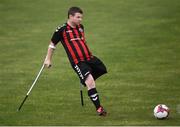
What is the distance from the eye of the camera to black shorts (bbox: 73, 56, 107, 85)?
1581 cm

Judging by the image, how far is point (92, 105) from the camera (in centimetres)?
1708

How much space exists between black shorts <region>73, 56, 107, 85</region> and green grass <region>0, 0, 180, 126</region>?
3.24 feet

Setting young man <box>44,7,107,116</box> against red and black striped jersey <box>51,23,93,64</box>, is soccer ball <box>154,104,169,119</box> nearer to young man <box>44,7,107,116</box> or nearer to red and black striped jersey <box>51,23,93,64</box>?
young man <box>44,7,107,116</box>

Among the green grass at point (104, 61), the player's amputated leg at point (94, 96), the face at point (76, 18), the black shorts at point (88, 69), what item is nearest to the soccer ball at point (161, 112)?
the green grass at point (104, 61)

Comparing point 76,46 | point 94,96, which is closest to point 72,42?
point 76,46

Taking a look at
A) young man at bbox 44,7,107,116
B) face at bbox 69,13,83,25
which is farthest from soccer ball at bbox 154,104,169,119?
face at bbox 69,13,83,25

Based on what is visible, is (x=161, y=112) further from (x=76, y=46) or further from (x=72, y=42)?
(x=72, y=42)

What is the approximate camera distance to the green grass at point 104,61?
53.0 feet

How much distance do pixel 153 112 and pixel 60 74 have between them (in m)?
6.15

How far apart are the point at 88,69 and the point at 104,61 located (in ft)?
23.9

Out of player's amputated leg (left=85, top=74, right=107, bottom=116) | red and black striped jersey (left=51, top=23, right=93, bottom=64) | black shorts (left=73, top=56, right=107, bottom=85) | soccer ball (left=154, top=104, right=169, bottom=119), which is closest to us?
soccer ball (left=154, top=104, right=169, bottom=119)

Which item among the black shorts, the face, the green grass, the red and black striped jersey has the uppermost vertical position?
the face

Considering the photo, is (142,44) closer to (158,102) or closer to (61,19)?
(61,19)

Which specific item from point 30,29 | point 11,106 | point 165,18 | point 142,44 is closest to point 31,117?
point 11,106
